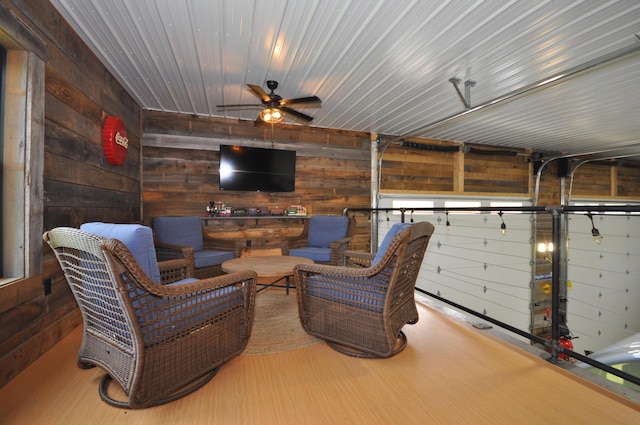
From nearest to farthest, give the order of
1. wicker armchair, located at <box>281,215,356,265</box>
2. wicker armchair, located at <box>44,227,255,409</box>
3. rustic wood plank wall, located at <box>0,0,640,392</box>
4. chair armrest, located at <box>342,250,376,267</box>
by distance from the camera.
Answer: wicker armchair, located at <box>44,227,255,409</box> < rustic wood plank wall, located at <box>0,0,640,392</box> < chair armrest, located at <box>342,250,376,267</box> < wicker armchair, located at <box>281,215,356,265</box>

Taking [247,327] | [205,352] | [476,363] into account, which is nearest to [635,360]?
[476,363]

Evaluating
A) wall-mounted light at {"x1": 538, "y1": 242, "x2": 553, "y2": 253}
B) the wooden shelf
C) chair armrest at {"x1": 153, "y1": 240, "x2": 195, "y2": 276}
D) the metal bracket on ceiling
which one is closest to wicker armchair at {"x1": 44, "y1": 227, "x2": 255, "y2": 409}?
chair armrest at {"x1": 153, "y1": 240, "x2": 195, "y2": 276}

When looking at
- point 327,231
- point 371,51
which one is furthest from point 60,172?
point 327,231

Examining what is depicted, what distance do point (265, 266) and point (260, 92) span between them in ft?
5.76

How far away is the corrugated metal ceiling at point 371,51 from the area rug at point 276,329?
7.96 feet

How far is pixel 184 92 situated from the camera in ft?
11.4

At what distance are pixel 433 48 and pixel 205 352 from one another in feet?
9.74

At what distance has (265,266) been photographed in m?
2.47

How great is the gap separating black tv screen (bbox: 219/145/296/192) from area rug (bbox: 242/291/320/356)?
2072 mm

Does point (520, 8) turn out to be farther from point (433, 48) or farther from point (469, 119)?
point (469, 119)

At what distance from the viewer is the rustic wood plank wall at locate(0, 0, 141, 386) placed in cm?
163

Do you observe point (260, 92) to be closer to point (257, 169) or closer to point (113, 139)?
point (113, 139)

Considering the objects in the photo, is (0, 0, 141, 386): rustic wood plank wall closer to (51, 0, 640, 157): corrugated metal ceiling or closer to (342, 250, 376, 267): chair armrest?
(51, 0, 640, 157): corrugated metal ceiling

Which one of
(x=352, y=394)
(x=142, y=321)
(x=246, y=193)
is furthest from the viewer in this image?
(x=246, y=193)
